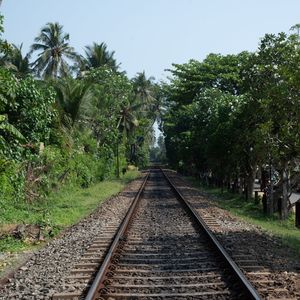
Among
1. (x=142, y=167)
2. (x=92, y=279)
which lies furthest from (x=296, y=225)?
(x=142, y=167)

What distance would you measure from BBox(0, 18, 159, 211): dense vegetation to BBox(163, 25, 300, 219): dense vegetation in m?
6.99

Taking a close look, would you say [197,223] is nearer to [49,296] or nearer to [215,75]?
[49,296]

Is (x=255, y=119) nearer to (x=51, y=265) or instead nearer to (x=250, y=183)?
(x=250, y=183)

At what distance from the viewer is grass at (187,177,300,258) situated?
1325cm

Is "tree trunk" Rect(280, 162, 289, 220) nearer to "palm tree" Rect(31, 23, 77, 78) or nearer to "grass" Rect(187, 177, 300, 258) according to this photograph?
"grass" Rect(187, 177, 300, 258)

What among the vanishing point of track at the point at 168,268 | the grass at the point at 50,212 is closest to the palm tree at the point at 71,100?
the grass at the point at 50,212

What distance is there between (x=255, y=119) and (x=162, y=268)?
47.6 feet

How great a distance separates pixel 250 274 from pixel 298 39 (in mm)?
13738

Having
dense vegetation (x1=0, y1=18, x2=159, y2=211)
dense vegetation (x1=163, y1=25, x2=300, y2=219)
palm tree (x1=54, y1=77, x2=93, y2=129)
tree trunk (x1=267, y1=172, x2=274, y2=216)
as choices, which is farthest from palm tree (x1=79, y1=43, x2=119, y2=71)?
tree trunk (x1=267, y1=172, x2=274, y2=216)

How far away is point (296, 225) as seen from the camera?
17484mm

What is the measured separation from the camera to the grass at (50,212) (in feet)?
40.2

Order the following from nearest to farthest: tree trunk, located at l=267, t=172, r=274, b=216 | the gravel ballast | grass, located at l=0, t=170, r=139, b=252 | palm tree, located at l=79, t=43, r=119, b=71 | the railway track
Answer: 1. the railway track
2. the gravel ballast
3. grass, located at l=0, t=170, r=139, b=252
4. tree trunk, located at l=267, t=172, r=274, b=216
5. palm tree, located at l=79, t=43, r=119, b=71

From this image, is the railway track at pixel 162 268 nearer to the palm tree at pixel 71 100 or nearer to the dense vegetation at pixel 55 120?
the dense vegetation at pixel 55 120

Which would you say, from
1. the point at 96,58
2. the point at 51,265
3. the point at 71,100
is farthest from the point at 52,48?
the point at 51,265
